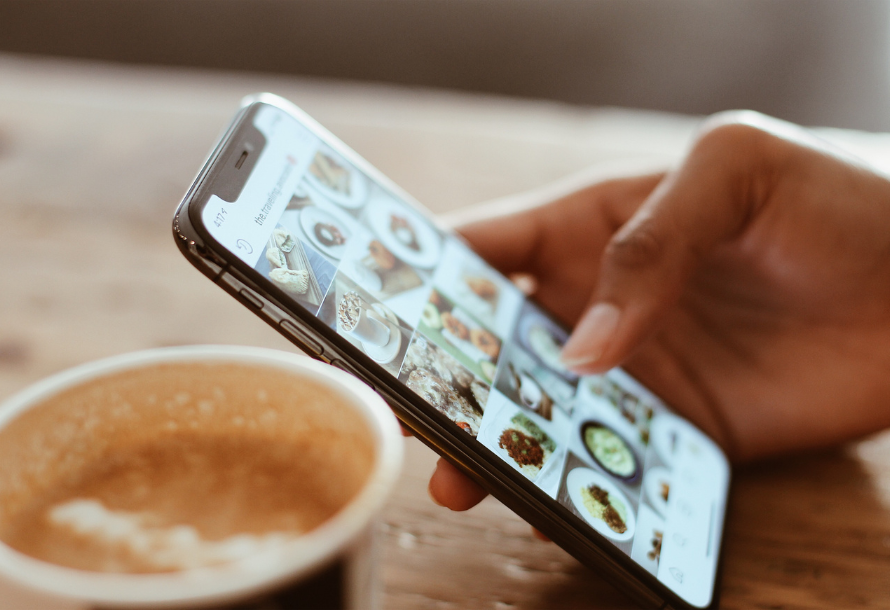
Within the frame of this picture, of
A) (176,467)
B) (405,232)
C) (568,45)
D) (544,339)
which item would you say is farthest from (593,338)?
(568,45)

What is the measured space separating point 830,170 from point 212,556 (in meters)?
0.55

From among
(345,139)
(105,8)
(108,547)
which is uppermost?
(108,547)

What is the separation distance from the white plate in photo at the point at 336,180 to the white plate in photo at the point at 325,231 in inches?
1.1

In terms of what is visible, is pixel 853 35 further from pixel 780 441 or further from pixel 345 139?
pixel 780 441

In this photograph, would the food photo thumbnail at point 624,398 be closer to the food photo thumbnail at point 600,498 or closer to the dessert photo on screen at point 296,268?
the food photo thumbnail at point 600,498

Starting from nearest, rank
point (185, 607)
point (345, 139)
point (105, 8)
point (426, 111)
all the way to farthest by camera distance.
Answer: point (185, 607), point (345, 139), point (426, 111), point (105, 8)

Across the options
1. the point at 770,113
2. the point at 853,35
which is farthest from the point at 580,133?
the point at 853,35

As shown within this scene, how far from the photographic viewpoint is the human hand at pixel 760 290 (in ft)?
1.73

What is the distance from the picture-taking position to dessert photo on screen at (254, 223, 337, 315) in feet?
1.22

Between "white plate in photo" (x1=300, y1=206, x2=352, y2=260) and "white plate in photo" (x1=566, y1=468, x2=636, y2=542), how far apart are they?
20 centimetres

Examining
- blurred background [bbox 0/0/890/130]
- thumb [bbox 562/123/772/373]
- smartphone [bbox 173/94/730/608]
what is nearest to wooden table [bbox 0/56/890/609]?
smartphone [bbox 173/94/730/608]

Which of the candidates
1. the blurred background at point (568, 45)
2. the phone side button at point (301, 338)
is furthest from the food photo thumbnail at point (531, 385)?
the blurred background at point (568, 45)

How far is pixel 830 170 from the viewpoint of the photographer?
56 cm

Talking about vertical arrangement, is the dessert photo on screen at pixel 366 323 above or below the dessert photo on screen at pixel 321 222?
below
